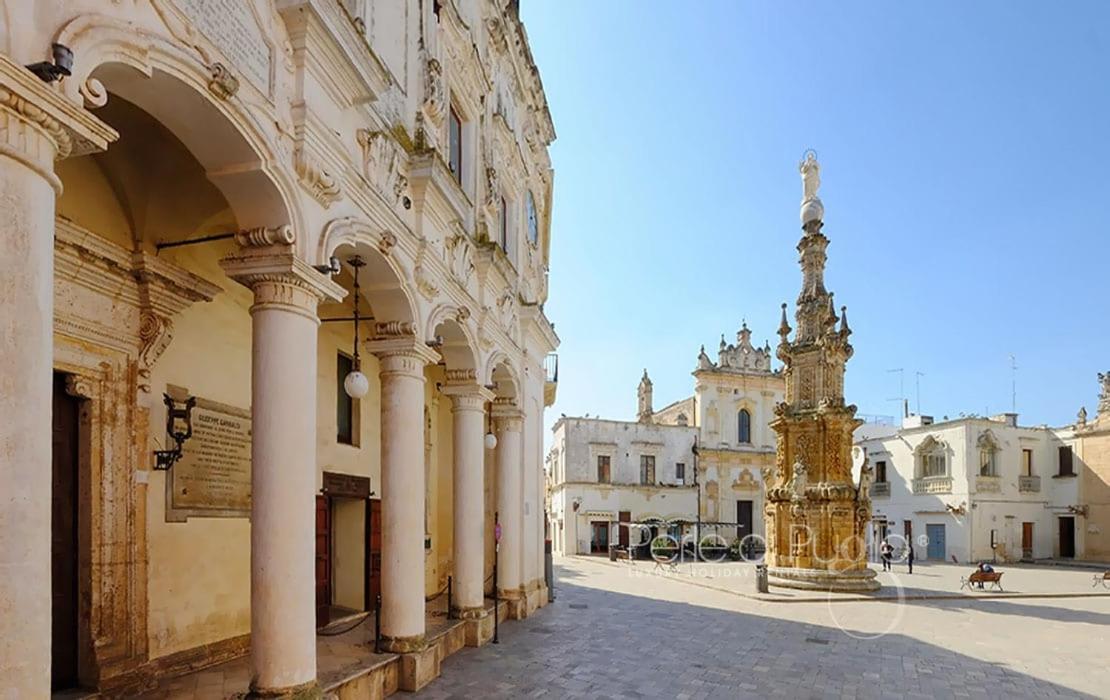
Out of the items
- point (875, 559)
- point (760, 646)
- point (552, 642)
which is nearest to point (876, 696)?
point (760, 646)

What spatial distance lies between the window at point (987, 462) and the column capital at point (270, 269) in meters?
38.1

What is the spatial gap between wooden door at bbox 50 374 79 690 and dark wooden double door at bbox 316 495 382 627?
3.96 meters

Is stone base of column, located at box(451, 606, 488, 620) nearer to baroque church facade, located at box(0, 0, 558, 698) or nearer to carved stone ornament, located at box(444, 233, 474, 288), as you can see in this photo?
baroque church facade, located at box(0, 0, 558, 698)

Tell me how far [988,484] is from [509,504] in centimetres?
3103

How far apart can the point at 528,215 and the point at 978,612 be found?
13910 mm

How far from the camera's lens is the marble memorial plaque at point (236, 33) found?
4.85 meters

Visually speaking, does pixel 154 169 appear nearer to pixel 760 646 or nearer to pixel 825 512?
pixel 760 646

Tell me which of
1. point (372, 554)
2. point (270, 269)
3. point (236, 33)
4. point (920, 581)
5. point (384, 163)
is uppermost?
point (236, 33)

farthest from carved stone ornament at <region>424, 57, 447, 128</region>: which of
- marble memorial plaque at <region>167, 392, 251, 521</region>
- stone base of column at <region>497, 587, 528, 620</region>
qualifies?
stone base of column at <region>497, 587, 528, 620</region>

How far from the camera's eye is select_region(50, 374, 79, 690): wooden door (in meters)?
6.54

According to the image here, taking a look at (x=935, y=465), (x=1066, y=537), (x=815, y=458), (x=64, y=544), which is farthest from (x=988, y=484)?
(x=64, y=544)

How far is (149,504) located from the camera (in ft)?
24.3

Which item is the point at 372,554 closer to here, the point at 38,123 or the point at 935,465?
the point at 38,123

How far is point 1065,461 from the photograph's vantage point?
3791 cm
